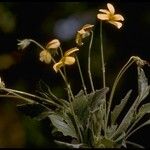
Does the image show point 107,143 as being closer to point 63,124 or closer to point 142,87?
point 63,124

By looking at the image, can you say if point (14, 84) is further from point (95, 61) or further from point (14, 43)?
point (95, 61)

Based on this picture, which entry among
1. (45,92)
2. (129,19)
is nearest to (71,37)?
(129,19)

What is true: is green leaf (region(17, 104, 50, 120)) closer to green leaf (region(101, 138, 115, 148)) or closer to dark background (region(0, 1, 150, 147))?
green leaf (region(101, 138, 115, 148))

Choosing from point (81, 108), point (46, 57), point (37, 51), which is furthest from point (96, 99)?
point (37, 51)

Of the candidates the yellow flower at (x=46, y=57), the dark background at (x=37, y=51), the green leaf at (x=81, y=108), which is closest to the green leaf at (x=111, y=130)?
the green leaf at (x=81, y=108)

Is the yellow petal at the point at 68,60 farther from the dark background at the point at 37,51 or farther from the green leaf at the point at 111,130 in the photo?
the dark background at the point at 37,51

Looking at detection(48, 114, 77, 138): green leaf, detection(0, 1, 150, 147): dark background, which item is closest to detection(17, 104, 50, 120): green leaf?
detection(48, 114, 77, 138): green leaf
